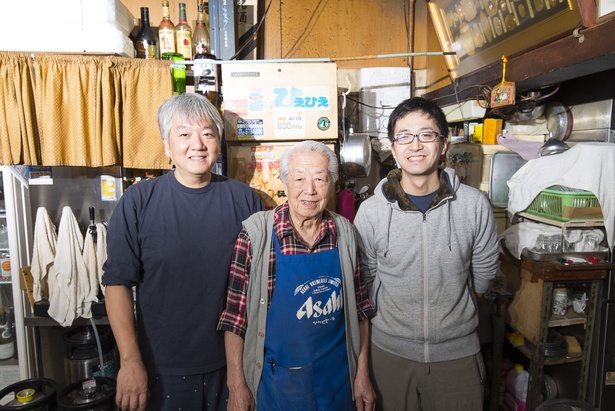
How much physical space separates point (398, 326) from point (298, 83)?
1.72 m

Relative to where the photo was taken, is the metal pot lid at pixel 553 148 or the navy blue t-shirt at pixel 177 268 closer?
the navy blue t-shirt at pixel 177 268

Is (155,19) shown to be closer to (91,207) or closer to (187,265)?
(91,207)

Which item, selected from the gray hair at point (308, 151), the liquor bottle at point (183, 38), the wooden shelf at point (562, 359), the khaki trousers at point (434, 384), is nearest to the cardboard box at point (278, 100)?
the liquor bottle at point (183, 38)

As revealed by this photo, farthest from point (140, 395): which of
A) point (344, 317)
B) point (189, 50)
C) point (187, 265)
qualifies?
point (189, 50)

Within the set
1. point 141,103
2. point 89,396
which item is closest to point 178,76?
point 141,103

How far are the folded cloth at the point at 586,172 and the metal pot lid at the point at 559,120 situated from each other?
65 cm

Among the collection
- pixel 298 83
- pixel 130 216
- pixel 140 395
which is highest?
pixel 298 83

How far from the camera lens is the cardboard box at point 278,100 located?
2.53 m

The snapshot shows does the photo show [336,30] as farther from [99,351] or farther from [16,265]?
[99,351]

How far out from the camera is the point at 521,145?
9.72 ft

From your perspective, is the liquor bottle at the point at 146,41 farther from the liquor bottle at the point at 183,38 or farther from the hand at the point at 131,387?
the hand at the point at 131,387

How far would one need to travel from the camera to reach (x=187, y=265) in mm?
1654

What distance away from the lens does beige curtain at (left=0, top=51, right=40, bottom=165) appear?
251 cm

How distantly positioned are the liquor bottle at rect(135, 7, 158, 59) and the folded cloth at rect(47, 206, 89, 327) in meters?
1.41
